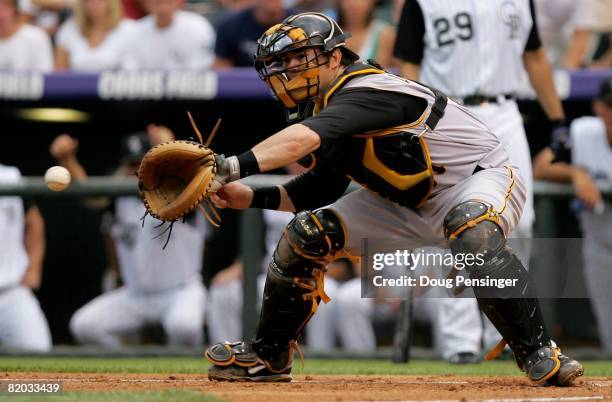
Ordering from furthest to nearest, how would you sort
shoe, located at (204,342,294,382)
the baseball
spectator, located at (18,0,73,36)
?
spectator, located at (18,0,73,36) → shoe, located at (204,342,294,382) → the baseball

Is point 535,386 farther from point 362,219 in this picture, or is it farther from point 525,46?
point 525,46

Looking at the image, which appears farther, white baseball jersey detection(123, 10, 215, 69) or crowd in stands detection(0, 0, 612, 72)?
white baseball jersey detection(123, 10, 215, 69)

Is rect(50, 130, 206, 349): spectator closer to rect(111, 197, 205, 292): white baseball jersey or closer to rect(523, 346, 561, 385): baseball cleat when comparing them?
rect(111, 197, 205, 292): white baseball jersey

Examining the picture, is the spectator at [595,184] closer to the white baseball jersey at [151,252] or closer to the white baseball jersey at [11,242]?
the white baseball jersey at [151,252]

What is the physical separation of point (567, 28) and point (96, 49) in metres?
3.58

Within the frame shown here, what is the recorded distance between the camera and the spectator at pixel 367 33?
805 cm

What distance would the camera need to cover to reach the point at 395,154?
4355mm

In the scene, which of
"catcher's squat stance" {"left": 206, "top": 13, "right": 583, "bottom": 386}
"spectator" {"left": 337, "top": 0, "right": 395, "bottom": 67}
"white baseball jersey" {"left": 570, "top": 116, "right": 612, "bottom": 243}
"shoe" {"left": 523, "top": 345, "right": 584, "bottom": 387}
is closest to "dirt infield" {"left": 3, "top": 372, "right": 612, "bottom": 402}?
"shoe" {"left": 523, "top": 345, "right": 584, "bottom": 387}

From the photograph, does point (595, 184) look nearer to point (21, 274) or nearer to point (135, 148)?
point (135, 148)

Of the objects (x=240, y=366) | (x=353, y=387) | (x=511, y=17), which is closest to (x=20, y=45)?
(x=511, y=17)

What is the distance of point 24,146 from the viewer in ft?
29.5

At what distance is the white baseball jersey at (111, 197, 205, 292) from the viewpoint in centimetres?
721

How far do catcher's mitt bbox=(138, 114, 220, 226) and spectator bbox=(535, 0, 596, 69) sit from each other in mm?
4440

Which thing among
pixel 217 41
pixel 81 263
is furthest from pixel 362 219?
pixel 217 41
